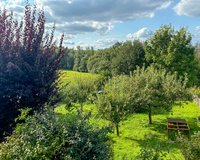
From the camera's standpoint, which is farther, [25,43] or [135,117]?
[135,117]

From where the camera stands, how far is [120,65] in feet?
158

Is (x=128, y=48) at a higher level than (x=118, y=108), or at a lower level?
higher

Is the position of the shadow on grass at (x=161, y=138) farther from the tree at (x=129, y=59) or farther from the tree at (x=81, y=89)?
the tree at (x=129, y=59)

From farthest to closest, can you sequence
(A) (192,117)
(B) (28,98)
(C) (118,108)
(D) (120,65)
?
(D) (120,65) → (A) (192,117) → (C) (118,108) → (B) (28,98)

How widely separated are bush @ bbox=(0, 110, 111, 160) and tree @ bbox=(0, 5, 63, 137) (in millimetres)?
1985

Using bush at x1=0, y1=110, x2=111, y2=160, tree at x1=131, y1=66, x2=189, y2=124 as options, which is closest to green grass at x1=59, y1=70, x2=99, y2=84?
bush at x1=0, y1=110, x2=111, y2=160

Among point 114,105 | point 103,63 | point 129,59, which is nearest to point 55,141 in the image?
point 114,105

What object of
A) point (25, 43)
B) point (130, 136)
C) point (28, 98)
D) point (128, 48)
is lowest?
point (130, 136)

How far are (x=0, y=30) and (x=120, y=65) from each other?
4148 cm

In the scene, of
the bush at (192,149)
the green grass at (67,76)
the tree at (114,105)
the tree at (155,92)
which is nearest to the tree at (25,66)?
the green grass at (67,76)

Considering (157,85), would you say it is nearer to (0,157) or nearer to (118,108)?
(118,108)

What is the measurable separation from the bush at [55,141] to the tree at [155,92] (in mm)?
14560

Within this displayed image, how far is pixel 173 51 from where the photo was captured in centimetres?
3756

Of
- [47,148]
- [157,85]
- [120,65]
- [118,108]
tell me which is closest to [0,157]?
[47,148]
